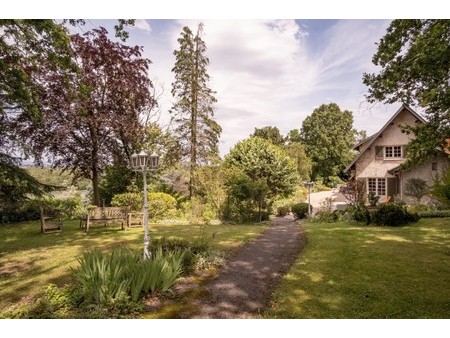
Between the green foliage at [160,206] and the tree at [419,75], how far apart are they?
545 inches

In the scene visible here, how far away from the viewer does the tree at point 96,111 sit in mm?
14828

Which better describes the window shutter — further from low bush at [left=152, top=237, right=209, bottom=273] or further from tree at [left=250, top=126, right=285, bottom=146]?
tree at [left=250, top=126, right=285, bottom=146]

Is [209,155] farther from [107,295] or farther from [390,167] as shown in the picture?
[107,295]

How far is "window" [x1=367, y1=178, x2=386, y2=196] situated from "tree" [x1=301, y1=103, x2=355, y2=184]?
22304mm

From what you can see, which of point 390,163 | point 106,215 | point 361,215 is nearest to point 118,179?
point 106,215

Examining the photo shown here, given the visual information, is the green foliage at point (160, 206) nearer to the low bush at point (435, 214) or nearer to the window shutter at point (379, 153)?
the low bush at point (435, 214)

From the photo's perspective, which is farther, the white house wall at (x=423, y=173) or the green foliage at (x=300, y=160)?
the green foliage at (x=300, y=160)

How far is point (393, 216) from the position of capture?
507 inches

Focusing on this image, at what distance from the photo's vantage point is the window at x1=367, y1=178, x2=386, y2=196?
23.6 meters

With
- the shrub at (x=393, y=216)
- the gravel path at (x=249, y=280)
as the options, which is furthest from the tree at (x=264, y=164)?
the gravel path at (x=249, y=280)

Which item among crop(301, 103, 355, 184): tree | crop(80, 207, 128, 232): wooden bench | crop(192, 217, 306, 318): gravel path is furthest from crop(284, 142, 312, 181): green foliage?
crop(192, 217, 306, 318): gravel path

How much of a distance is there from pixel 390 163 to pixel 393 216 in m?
12.0

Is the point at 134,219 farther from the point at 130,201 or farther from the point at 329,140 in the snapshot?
the point at 329,140
